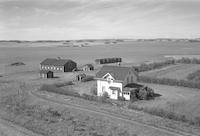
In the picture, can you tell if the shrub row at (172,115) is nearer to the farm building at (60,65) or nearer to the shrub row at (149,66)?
the shrub row at (149,66)

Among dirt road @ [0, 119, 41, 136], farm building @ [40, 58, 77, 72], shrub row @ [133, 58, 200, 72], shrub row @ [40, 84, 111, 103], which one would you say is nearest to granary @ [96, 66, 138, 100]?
shrub row @ [40, 84, 111, 103]

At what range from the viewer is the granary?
35.2 m

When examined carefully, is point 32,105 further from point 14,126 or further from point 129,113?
point 129,113

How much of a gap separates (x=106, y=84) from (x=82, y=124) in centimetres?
1378

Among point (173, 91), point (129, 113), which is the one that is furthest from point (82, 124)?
point (173, 91)

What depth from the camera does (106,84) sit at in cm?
3666

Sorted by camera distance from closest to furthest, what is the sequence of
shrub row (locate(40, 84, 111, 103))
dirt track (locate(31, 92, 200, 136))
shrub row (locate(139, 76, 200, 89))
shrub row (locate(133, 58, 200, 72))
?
1. dirt track (locate(31, 92, 200, 136))
2. shrub row (locate(40, 84, 111, 103))
3. shrub row (locate(139, 76, 200, 89))
4. shrub row (locate(133, 58, 200, 72))

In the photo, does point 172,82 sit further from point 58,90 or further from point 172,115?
point 58,90

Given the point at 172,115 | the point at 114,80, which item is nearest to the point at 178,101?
the point at 172,115

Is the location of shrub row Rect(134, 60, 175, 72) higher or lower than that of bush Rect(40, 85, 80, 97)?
higher

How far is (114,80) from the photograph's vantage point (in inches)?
1409

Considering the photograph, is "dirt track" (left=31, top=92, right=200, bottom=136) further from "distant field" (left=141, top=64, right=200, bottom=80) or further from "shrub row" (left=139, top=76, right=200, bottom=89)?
"distant field" (left=141, top=64, right=200, bottom=80)

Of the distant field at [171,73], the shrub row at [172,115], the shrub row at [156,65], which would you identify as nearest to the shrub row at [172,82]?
the distant field at [171,73]

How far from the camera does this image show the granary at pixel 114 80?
35.2 metres
